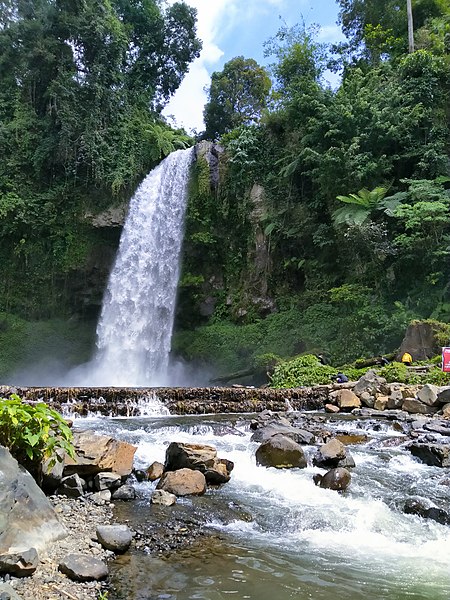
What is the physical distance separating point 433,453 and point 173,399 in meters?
6.80

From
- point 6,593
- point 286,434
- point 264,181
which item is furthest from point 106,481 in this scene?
point 264,181

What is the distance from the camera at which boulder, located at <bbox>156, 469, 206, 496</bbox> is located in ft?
19.2

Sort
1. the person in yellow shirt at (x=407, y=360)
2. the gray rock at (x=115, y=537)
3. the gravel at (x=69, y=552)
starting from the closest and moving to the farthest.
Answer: the gravel at (x=69, y=552) → the gray rock at (x=115, y=537) → the person in yellow shirt at (x=407, y=360)

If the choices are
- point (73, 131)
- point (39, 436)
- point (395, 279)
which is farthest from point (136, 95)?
point (39, 436)

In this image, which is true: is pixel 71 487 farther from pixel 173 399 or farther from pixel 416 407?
pixel 416 407

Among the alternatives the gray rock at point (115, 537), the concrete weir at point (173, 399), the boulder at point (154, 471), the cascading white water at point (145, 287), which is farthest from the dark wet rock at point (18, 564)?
the cascading white water at point (145, 287)

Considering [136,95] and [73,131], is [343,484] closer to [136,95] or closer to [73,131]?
[73,131]

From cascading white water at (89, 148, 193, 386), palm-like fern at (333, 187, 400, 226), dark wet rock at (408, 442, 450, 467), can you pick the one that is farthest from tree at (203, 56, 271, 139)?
dark wet rock at (408, 442, 450, 467)

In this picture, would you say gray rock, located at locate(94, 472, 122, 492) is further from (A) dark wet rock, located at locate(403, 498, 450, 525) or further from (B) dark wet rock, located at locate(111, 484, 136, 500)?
(A) dark wet rock, located at locate(403, 498, 450, 525)

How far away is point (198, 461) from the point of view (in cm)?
648

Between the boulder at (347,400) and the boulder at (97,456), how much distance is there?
270 inches

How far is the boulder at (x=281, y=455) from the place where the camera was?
23.0ft

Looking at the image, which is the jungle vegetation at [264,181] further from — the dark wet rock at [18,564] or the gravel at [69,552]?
the dark wet rock at [18,564]

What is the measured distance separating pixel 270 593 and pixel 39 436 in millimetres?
2640
